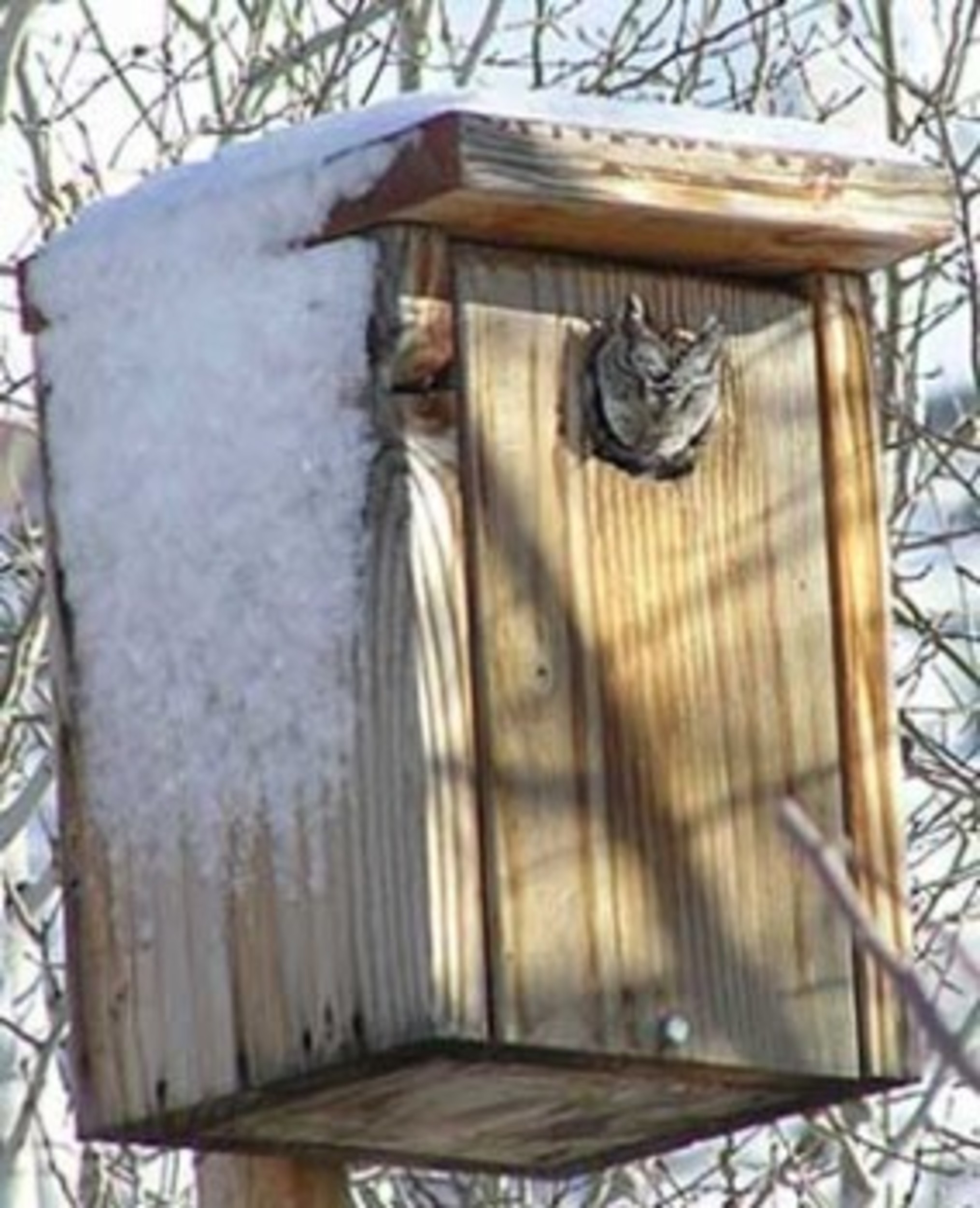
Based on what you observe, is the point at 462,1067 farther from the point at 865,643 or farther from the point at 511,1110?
the point at 865,643

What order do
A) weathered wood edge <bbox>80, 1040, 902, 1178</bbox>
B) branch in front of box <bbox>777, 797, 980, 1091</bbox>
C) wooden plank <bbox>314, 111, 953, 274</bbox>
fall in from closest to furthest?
1. branch in front of box <bbox>777, 797, 980, 1091</bbox>
2. weathered wood edge <bbox>80, 1040, 902, 1178</bbox>
3. wooden plank <bbox>314, 111, 953, 274</bbox>

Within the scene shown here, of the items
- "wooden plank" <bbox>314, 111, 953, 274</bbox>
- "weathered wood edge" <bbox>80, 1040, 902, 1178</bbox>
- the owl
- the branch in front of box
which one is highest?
"wooden plank" <bbox>314, 111, 953, 274</bbox>

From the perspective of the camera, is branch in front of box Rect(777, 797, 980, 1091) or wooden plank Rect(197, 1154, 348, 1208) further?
wooden plank Rect(197, 1154, 348, 1208)

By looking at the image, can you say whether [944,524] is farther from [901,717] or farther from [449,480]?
[449,480]

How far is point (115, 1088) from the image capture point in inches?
169

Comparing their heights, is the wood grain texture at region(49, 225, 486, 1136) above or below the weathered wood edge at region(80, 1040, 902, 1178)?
above

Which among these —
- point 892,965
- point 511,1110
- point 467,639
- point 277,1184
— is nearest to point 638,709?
point 467,639

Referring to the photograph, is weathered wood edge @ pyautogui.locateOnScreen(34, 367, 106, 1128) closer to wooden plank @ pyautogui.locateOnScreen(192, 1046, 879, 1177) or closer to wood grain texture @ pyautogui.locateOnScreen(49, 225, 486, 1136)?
wood grain texture @ pyautogui.locateOnScreen(49, 225, 486, 1136)

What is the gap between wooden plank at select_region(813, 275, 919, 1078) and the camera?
14.2 ft

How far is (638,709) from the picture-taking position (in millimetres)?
4254

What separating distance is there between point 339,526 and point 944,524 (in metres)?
4.53

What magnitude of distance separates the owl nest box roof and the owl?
0.07m

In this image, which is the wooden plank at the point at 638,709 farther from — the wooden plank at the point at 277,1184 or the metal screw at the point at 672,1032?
the wooden plank at the point at 277,1184

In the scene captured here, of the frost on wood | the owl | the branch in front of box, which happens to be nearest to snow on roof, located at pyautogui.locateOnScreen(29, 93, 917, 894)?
the frost on wood
